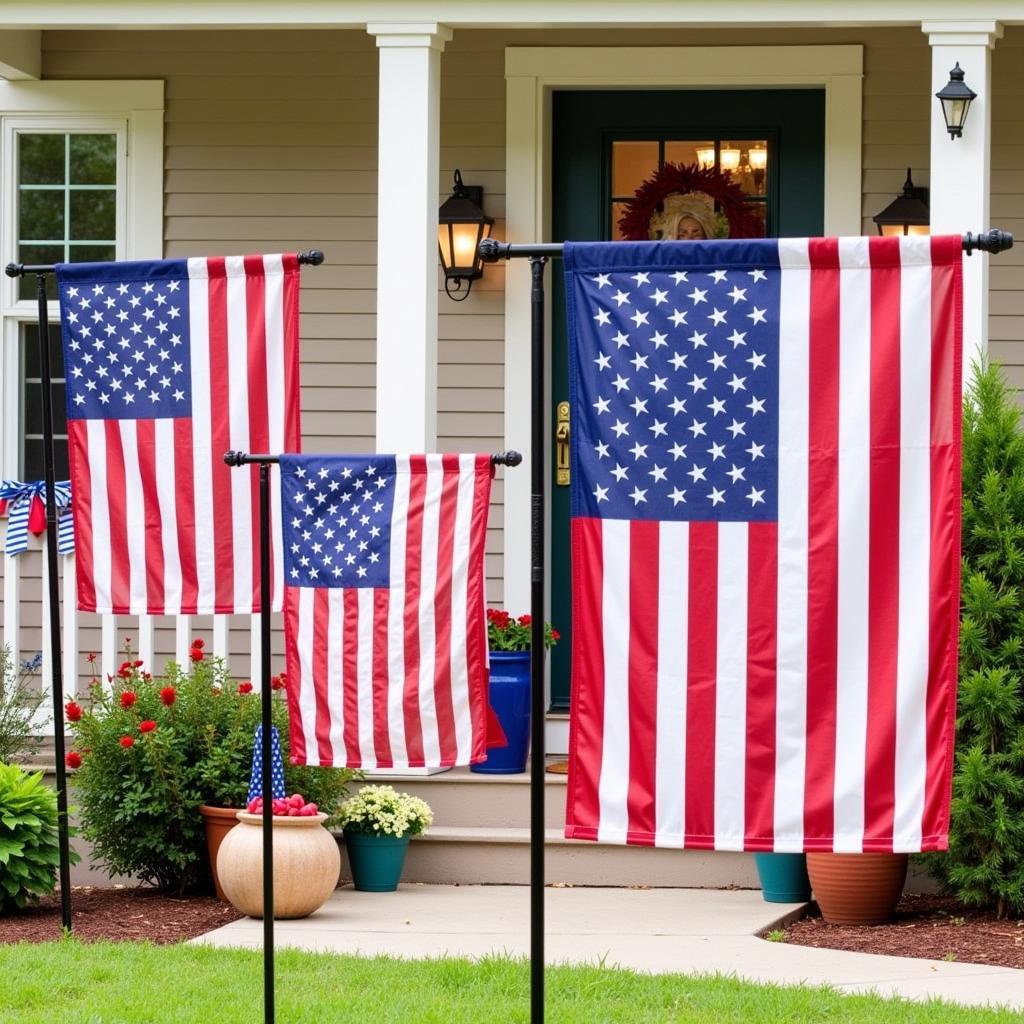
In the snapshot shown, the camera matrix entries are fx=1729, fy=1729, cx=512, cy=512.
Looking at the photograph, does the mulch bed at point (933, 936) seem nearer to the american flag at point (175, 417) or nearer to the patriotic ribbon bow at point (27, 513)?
the american flag at point (175, 417)

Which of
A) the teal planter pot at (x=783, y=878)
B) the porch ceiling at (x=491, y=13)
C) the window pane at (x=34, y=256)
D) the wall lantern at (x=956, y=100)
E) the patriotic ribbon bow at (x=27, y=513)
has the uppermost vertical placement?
the porch ceiling at (x=491, y=13)

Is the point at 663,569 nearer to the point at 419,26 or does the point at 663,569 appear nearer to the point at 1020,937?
the point at 1020,937

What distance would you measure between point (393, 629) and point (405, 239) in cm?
228

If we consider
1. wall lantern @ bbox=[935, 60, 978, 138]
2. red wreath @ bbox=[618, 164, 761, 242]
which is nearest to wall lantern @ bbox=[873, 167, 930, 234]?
red wreath @ bbox=[618, 164, 761, 242]

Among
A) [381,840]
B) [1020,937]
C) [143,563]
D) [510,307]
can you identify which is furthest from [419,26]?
[1020,937]

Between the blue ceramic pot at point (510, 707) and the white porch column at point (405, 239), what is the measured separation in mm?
1051

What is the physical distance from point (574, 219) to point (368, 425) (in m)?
1.43

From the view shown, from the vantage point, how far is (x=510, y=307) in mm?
8320

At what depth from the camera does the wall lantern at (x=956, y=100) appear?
22.4 feet

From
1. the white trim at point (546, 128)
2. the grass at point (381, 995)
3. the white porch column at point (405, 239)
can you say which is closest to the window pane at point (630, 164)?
the white trim at point (546, 128)

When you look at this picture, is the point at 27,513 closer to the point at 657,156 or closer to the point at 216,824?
the point at 216,824

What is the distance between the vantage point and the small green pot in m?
6.94

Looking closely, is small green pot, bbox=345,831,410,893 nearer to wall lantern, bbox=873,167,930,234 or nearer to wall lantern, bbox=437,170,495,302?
wall lantern, bbox=437,170,495,302

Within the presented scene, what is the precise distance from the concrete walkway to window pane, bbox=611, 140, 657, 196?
3443 millimetres
